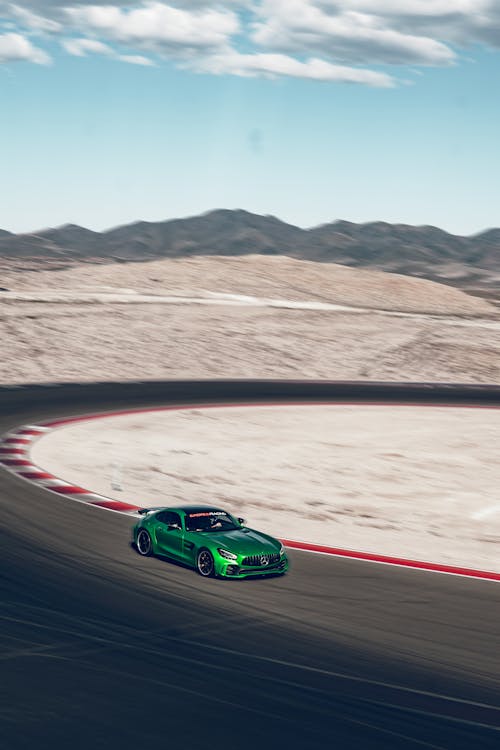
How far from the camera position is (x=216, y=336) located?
61.7m

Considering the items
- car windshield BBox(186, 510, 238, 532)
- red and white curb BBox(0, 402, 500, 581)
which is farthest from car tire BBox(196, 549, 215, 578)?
red and white curb BBox(0, 402, 500, 581)

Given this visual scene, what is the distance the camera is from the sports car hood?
1680 cm

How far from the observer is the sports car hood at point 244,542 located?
16797 millimetres

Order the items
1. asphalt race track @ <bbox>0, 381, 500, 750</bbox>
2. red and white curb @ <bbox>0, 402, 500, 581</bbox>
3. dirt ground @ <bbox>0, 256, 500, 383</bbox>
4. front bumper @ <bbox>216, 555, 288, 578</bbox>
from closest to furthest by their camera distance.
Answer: asphalt race track @ <bbox>0, 381, 500, 750</bbox>
front bumper @ <bbox>216, 555, 288, 578</bbox>
red and white curb @ <bbox>0, 402, 500, 581</bbox>
dirt ground @ <bbox>0, 256, 500, 383</bbox>

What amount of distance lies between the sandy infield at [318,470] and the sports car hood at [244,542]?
2.77m

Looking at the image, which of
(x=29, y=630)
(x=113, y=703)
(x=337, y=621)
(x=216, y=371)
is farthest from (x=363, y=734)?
(x=216, y=371)

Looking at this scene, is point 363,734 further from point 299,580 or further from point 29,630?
point 299,580

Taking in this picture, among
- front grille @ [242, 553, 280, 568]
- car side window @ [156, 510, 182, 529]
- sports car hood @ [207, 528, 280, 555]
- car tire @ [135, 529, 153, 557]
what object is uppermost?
car side window @ [156, 510, 182, 529]

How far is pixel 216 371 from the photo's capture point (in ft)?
180

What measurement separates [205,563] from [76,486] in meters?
8.05

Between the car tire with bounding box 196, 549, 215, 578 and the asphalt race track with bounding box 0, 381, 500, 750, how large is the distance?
0.17 meters

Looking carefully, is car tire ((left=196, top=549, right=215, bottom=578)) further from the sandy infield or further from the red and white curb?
the sandy infield

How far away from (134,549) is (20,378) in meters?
31.0

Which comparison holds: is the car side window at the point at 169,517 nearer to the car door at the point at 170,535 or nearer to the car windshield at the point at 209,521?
the car door at the point at 170,535
